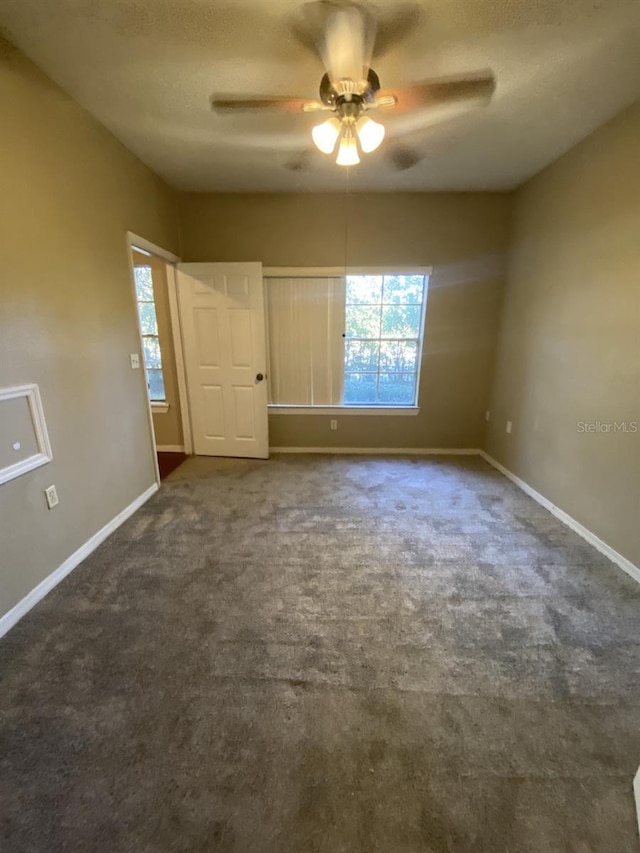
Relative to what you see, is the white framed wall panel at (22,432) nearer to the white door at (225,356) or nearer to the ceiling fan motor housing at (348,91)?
the white door at (225,356)

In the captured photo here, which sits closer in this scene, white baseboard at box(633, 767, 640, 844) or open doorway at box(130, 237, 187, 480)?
white baseboard at box(633, 767, 640, 844)

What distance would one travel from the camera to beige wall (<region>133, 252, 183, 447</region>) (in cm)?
362

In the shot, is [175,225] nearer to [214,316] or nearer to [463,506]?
[214,316]

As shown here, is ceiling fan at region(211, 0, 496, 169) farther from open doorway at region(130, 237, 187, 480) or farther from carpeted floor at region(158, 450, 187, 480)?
carpeted floor at region(158, 450, 187, 480)

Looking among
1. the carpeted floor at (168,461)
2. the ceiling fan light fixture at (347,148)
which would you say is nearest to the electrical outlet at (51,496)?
the carpeted floor at (168,461)

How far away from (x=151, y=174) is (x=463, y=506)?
3778 millimetres

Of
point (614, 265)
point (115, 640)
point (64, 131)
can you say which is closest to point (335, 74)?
point (64, 131)

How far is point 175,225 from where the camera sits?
3.43 m

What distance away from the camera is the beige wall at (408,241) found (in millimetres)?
3426

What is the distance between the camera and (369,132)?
5.56 feet

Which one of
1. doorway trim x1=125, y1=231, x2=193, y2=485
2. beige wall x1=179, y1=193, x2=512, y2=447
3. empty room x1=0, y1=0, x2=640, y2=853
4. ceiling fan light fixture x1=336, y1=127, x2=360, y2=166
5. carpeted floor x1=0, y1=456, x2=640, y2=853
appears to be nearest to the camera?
carpeted floor x1=0, y1=456, x2=640, y2=853

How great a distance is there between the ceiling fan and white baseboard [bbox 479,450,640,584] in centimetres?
272

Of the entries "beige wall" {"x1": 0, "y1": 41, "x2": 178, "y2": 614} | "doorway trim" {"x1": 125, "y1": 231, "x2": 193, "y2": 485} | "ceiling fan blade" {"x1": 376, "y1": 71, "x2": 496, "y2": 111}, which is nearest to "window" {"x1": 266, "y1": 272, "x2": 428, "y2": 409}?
"doorway trim" {"x1": 125, "y1": 231, "x2": 193, "y2": 485}

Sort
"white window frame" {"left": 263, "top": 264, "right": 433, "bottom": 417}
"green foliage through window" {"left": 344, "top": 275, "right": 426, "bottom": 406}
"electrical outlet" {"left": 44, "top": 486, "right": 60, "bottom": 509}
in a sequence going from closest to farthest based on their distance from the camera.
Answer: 1. "electrical outlet" {"left": 44, "top": 486, "right": 60, "bottom": 509}
2. "white window frame" {"left": 263, "top": 264, "right": 433, "bottom": 417}
3. "green foliage through window" {"left": 344, "top": 275, "right": 426, "bottom": 406}
